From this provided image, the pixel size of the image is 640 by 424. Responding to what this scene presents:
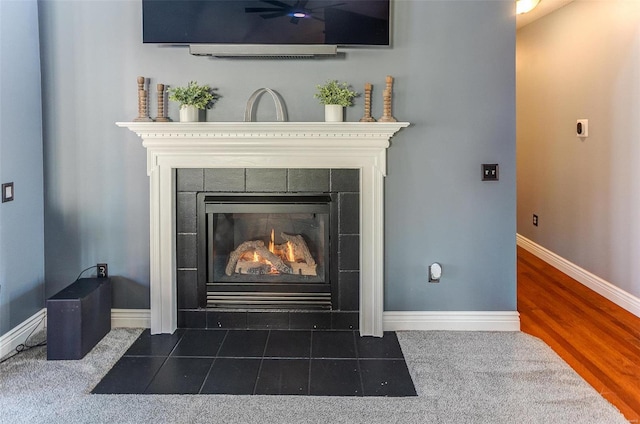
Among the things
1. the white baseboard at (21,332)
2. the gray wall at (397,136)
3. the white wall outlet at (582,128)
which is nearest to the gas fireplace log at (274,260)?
the gray wall at (397,136)

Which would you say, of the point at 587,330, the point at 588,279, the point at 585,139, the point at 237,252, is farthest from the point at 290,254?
the point at 585,139

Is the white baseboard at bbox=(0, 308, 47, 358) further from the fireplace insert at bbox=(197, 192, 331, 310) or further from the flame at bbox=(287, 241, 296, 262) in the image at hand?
the flame at bbox=(287, 241, 296, 262)

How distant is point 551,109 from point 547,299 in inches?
70.3

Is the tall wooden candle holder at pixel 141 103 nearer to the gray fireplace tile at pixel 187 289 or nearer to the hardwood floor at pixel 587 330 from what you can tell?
the gray fireplace tile at pixel 187 289

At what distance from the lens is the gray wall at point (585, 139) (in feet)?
11.0

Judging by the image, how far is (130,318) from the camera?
10.1 feet

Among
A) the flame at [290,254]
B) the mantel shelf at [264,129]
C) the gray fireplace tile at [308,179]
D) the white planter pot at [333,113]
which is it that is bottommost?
the flame at [290,254]

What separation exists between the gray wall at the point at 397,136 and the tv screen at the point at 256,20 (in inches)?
5.7

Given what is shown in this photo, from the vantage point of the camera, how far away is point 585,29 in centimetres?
388

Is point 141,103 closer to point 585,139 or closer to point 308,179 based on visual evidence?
point 308,179

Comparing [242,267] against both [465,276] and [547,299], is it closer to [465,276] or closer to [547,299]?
[465,276]

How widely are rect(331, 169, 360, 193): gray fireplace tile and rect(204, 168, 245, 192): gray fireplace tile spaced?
0.52 meters

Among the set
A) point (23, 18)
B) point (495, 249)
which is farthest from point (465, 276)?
point (23, 18)

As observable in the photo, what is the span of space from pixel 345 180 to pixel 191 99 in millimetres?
964
